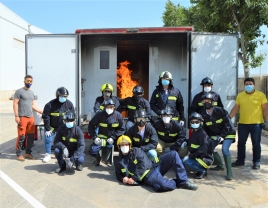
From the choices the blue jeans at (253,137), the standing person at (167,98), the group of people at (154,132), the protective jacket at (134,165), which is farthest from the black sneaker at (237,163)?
the protective jacket at (134,165)

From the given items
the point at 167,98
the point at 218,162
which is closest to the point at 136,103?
the point at 167,98

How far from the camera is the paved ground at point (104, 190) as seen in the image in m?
4.15

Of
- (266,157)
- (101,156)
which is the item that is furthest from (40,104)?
(266,157)

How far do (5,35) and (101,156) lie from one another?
67.5ft

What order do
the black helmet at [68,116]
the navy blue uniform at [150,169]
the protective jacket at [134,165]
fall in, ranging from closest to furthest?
the navy blue uniform at [150,169] < the protective jacket at [134,165] < the black helmet at [68,116]

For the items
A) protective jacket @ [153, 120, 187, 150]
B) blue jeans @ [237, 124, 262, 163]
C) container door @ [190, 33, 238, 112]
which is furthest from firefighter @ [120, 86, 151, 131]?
blue jeans @ [237, 124, 262, 163]

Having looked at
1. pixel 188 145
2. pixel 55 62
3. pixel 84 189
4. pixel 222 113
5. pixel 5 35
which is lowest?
pixel 84 189

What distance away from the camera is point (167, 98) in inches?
245

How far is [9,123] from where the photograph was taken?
12.3 m

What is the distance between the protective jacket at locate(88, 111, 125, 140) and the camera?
5850mm

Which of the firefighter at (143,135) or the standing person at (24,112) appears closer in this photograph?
the firefighter at (143,135)

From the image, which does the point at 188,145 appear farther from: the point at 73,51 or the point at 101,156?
the point at 73,51

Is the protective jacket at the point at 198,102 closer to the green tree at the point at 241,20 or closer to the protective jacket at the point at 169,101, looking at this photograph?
the protective jacket at the point at 169,101

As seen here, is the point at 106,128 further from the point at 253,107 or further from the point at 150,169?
the point at 253,107
